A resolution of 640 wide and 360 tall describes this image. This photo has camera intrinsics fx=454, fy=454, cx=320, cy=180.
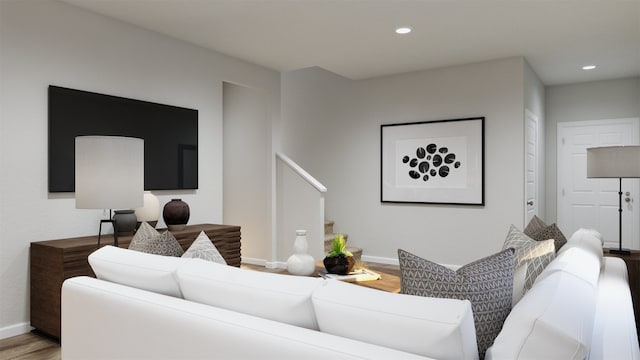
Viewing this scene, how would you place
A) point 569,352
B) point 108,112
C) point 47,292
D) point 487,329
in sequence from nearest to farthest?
1. point 569,352
2. point 487,329
3. point 47,292
4. point 108,112

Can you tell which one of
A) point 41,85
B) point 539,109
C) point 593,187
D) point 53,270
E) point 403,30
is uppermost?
point 403,30

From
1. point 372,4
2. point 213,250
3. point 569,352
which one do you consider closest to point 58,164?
point 213,250

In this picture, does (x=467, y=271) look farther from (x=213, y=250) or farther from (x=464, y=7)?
(x=464, y=7)

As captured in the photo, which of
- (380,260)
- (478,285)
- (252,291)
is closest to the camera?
(478,285)

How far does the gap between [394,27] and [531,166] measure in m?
2.66

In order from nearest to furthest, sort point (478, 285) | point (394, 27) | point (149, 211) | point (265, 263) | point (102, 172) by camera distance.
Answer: point (478, 285), point (102, 172), point (149, 211), point (394, 27), point (265, 263)

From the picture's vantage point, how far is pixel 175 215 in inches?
155

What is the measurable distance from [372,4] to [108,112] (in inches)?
90.2

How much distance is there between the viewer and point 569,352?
1.05 metres

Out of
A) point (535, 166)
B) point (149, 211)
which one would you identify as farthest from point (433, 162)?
point (149, 211)

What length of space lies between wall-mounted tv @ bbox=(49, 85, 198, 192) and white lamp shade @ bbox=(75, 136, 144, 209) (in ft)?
4.14

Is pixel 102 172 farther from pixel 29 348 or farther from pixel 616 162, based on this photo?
pixel 616 162

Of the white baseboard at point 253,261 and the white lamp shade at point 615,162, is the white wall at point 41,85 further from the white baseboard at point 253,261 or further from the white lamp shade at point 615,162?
the white lamp shade at point 615,162

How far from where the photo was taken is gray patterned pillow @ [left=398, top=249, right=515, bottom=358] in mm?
1361
